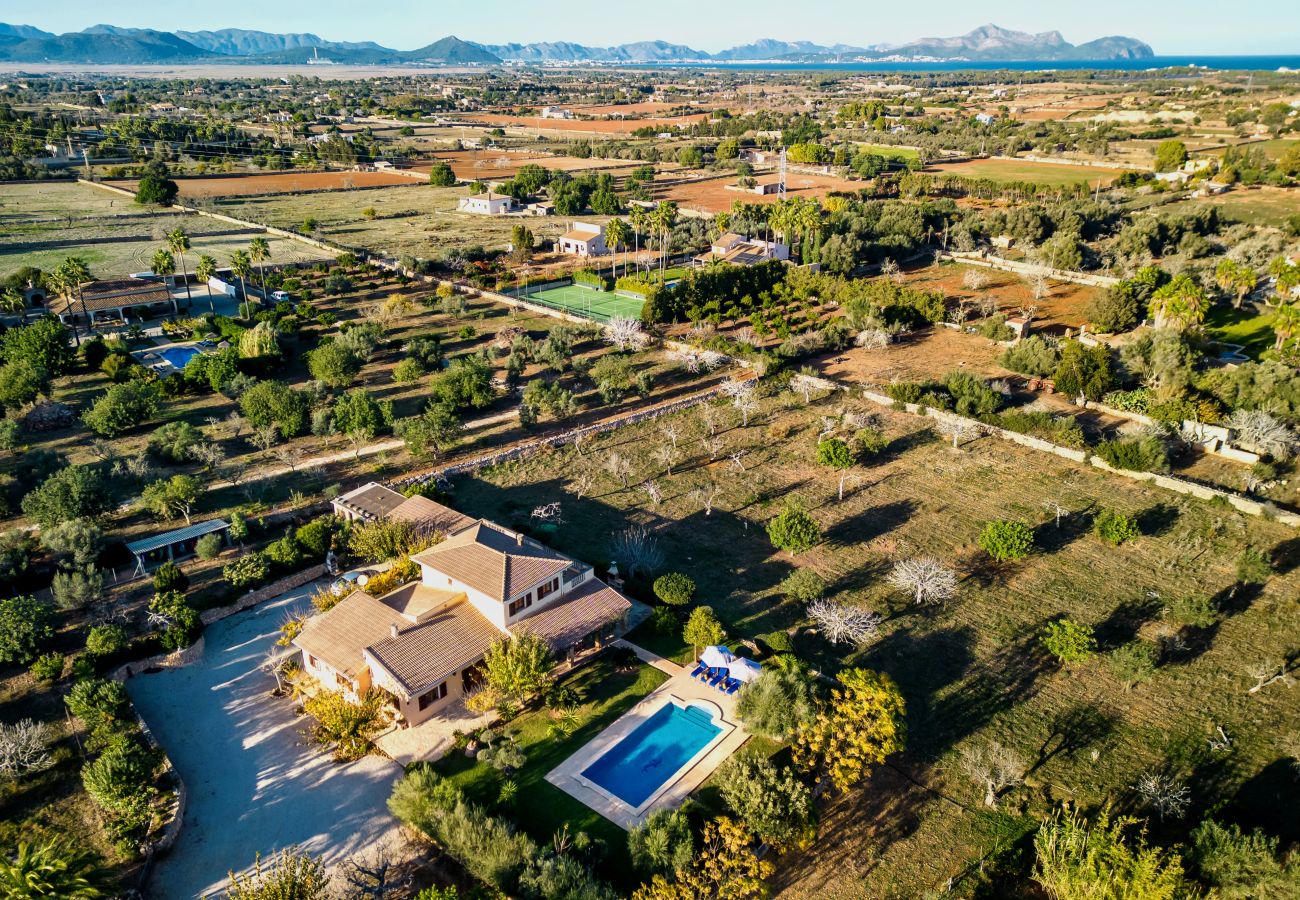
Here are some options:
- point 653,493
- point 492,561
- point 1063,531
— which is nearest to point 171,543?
point 492,561

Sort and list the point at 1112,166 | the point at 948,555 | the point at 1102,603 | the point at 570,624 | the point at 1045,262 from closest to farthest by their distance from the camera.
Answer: the point at 570,624
the point at 1102,603
the point at 948,555
the point at 1045,262
the point at 1112,166

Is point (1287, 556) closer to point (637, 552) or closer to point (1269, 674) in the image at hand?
point (1269, 674)

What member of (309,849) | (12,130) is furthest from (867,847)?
(12,130)

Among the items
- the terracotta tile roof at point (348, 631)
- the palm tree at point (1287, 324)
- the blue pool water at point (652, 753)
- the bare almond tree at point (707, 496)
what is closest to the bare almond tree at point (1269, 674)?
the blue pool water at point (652, 753)

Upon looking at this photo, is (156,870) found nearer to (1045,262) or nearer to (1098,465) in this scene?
(1098,465)

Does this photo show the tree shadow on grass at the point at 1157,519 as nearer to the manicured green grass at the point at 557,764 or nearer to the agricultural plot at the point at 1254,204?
the manicured green grass at the point at 557,764
